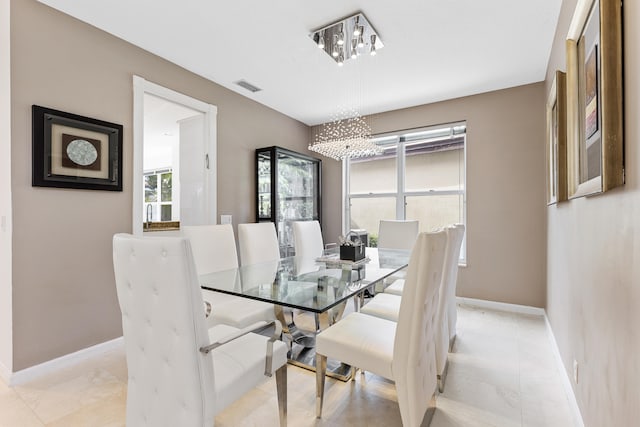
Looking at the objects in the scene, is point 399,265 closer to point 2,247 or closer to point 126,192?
point 126,192

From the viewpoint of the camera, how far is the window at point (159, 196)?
7.03m

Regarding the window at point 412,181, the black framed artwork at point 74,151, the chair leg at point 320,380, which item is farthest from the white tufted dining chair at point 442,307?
the black framed artwork at point 74,151

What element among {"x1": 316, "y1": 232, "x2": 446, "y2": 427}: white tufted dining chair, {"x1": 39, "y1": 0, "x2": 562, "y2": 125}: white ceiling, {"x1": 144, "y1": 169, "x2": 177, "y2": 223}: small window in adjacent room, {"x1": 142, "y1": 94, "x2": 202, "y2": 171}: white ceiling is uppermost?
{"x1": 39, "y1": 0, "x2": 562, "y2": 125}: white ceiling

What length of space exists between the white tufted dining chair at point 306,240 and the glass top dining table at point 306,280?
0.43 metres

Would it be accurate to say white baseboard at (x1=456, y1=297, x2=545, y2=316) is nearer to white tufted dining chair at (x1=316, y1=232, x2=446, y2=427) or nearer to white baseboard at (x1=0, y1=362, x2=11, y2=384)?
white tufted dining chair at (x1=316, y1=232, x2=446, y2=427)

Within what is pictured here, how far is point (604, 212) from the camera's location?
1191 mm

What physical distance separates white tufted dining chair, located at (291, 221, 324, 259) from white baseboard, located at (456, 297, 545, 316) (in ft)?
6.44

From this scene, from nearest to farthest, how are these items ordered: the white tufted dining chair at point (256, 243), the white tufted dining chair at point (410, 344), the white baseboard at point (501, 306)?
the white tufted dining chair at point (410, 344)
the white tufted dining chair at point (256, 243)
the white baseboard at point (501, 306)

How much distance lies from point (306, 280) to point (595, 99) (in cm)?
171

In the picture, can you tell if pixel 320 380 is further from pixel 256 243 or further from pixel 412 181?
pixel 412 181

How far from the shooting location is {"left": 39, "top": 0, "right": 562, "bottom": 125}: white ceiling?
214 centimetres

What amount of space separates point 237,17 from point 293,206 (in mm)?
2511

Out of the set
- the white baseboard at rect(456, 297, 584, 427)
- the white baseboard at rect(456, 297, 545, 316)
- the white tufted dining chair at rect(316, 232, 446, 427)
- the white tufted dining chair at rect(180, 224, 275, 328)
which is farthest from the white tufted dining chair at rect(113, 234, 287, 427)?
the white baseboard at rect(456, 297, 545, 316)

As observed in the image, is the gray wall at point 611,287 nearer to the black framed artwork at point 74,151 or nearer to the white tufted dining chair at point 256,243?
the white tufted dining chair at point 256,243
